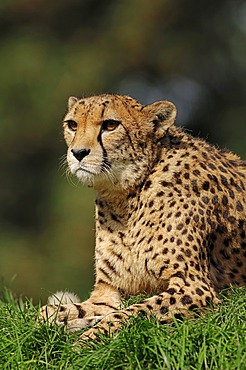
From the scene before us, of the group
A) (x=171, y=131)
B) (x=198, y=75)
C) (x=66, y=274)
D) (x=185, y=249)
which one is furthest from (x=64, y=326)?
(x=198, y=75)

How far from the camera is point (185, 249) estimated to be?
599cm

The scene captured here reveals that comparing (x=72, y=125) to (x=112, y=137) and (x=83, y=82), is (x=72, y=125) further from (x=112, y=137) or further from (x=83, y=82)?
(x=83, y=82)

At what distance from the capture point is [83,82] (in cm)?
1927

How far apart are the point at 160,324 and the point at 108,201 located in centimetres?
116

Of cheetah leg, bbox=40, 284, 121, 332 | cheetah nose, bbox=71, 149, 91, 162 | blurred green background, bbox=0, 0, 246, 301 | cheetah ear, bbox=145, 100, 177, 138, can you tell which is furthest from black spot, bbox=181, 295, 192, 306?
blurred green background, bbox=0, 0, 246, 301

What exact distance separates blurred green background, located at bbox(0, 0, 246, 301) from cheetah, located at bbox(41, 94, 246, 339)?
1226 centimetres

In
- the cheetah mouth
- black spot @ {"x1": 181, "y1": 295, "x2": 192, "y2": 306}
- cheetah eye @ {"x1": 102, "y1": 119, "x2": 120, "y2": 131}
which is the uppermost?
cheetah eye @ {"x1": 102, "y1": 119, "x2": 120, "y2": 131}

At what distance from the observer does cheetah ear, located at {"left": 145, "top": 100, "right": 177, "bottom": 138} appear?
641 cm

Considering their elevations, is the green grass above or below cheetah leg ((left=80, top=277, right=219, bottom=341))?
below

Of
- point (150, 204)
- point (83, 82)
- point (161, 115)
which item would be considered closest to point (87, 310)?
point (150, 204)

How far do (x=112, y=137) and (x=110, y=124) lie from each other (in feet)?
0.33

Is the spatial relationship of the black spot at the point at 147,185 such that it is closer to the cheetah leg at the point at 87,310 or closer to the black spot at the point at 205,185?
the black spot at the point at 205,185

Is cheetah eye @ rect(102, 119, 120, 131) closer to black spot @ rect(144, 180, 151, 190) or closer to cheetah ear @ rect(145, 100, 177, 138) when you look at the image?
cheetah ear @ rect(145, 100, 177, 138)

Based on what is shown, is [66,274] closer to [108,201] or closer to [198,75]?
[198,75]
